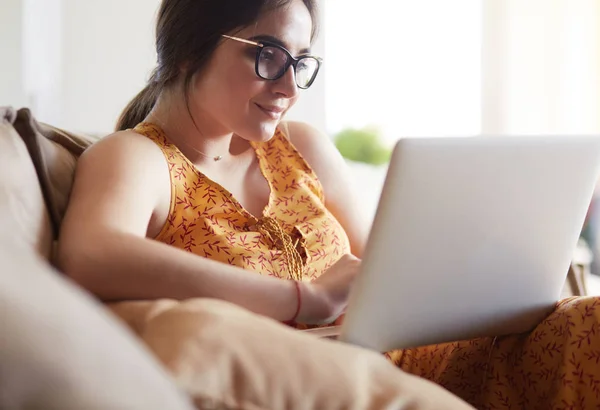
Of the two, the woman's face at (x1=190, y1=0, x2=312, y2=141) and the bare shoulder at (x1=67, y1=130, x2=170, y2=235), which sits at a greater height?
the woman's face at (x1=190, y1=0, x2=312, y2=141)

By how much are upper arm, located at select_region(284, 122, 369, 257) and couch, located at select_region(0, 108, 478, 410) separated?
27.0 inches

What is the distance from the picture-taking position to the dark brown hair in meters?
1.47

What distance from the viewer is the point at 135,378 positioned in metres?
Result: 0.54

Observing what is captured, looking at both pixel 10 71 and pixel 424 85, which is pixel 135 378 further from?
pixel 424 85

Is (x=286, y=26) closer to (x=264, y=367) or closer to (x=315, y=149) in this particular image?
(x=315, y=149)

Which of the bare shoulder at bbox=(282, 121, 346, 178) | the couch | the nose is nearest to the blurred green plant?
the bare shoulder at bbox=(282, 121, 346, 178)

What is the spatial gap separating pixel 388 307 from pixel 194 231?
0.48m

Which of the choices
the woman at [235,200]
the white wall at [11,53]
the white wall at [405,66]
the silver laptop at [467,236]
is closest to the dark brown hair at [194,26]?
the woman at [235,200]

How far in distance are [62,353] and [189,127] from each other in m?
1.03

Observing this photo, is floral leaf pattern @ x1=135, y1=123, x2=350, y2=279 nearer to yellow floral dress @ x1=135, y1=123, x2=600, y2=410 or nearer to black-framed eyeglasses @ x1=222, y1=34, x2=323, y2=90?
yellow floral dress @ x1=135, y1=123, x2=600, y2=410

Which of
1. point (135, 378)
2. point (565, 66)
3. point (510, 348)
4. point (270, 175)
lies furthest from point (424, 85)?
point (135, 378)

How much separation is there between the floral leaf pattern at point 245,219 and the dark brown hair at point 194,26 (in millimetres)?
141

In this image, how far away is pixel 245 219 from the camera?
1.45 meters

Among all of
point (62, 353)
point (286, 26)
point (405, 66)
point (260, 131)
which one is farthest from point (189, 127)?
point (405, 66)
